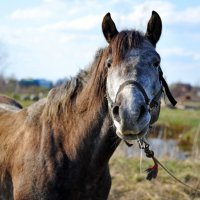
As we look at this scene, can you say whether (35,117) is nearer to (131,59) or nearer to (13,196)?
(13,196)

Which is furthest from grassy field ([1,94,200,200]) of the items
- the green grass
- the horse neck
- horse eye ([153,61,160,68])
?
the green grass

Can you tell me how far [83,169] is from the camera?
3.97 meters

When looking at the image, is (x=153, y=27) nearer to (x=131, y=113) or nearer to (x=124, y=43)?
(x=124, y=43)

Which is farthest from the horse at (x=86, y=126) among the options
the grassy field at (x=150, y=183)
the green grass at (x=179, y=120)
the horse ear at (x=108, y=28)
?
the green grass at (x=179, y=120)

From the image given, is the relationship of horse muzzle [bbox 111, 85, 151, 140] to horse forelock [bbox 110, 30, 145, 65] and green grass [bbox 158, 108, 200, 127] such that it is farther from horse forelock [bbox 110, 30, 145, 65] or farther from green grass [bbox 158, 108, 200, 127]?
green grass [bbox 158, 108, 200, 127]

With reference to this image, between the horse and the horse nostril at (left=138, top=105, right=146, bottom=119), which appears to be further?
the horse

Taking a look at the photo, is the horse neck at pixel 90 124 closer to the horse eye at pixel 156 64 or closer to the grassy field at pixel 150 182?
the horse eye at pixel 156 64

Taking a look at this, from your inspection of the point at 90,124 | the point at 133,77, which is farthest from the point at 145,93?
the point at 90,124

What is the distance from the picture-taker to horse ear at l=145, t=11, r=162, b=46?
3.96 meters

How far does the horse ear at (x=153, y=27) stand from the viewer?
3957 millimetres

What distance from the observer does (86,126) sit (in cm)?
403

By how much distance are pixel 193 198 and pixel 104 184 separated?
3.78m

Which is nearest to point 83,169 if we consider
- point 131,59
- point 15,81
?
point 131,59

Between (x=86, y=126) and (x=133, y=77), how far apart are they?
806 mm
